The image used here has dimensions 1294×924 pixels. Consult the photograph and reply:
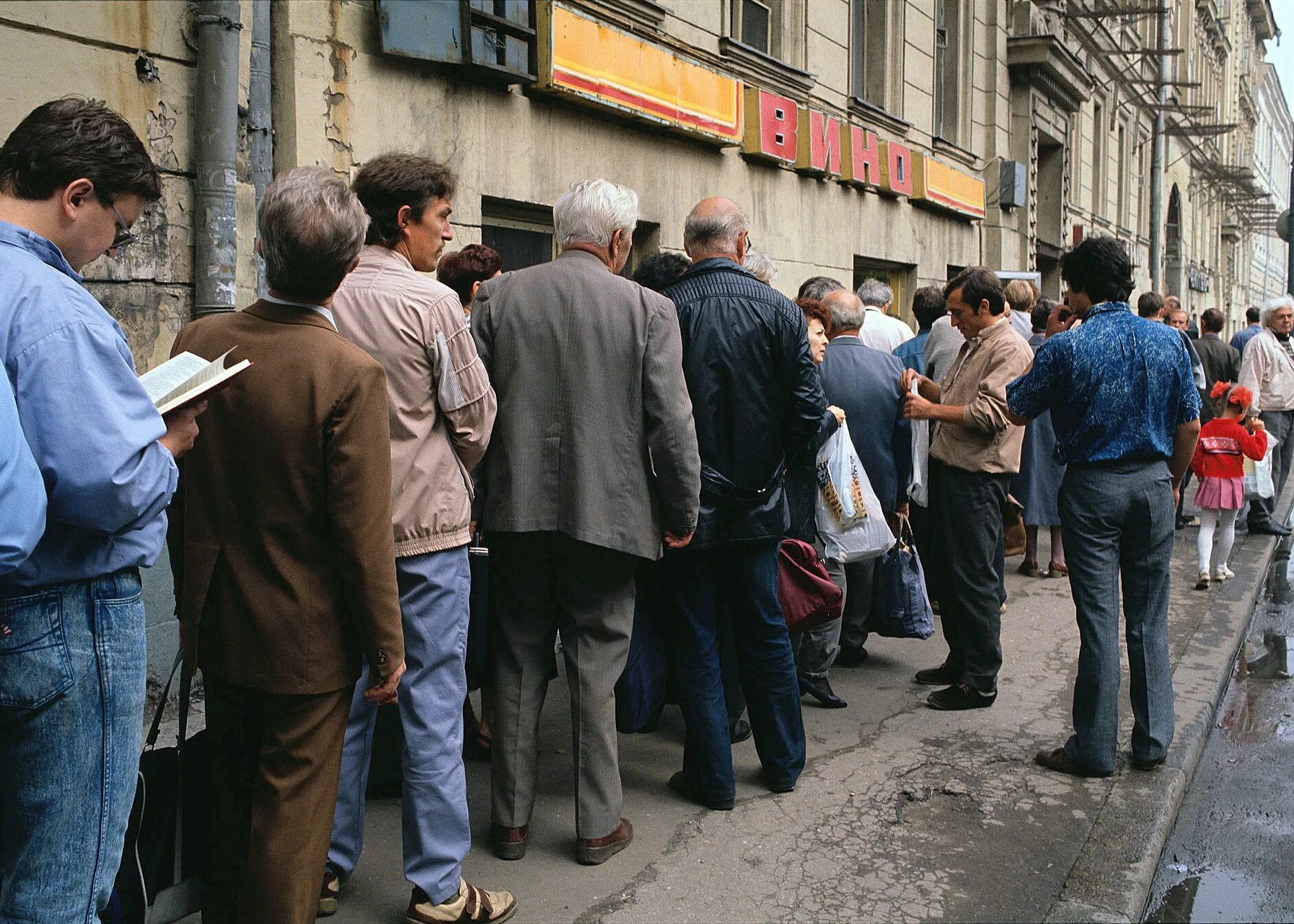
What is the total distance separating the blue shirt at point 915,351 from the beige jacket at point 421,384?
13.9 ft

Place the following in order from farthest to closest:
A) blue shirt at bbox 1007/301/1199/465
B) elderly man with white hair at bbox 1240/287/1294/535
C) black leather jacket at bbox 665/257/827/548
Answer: elderly man with white hair at bbox 1240/287/1294/535
blue shirt at bbox 1007/301/1199/465
black leather jacket at bbox 665/257/827/548

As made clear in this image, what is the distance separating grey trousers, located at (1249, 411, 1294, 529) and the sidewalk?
5614 mm

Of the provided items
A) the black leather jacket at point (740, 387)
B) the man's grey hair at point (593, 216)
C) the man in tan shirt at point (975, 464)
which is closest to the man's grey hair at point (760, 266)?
the black leather jacket at point (740, 387)

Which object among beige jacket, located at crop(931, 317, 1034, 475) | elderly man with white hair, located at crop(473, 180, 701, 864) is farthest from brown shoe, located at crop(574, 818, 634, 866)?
beige jacket, located at crop(931, 317, 1034, 475)

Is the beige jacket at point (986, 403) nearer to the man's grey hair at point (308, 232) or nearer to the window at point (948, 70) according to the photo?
the man's grey hair at point (308, 232)

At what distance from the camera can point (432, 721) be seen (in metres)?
3.28

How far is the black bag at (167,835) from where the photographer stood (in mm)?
2582

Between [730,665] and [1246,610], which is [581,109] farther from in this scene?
[1246,610]

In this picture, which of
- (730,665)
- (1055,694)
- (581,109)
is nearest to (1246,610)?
(1055,694)

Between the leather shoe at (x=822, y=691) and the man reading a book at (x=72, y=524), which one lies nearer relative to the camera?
the man reading a book at (x=72, y=524)

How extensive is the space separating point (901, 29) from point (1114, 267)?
10.3 metres

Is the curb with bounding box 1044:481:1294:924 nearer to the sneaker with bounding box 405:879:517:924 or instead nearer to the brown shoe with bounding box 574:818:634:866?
the brown shoe with bounding box 574:818:634:866

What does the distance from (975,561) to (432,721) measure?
9.50ft

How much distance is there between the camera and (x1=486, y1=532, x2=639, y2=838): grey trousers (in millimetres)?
3736
